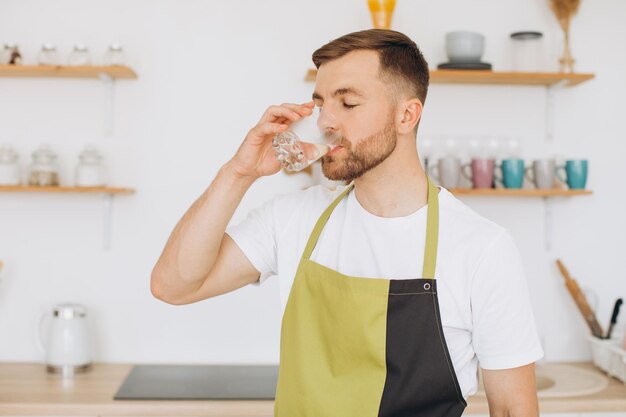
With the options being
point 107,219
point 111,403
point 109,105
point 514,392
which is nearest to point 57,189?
point 107,219

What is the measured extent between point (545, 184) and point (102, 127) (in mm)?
1565

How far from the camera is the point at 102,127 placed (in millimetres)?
2562

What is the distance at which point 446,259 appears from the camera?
1.39 meters

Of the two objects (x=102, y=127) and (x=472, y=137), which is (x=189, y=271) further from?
(x=472, y=137)

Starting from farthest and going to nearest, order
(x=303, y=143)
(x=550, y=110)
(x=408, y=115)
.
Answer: (x=550, y=110)
(x=408, y=115)
(x=303, y=143)

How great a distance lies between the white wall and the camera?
2.55 metres

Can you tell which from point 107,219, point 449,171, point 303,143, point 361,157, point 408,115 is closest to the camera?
point 303,143

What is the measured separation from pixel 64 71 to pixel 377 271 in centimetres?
146

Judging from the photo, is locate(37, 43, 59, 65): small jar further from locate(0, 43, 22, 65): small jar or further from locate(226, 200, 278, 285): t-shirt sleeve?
locate(226, 200, 278, 285): t-shirt sleeve

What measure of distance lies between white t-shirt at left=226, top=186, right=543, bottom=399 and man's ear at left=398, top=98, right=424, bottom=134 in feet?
0.49

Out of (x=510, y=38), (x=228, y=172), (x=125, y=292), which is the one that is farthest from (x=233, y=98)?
(x=228, y=172)

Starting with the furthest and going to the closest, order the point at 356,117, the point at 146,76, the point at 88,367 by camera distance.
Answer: the point at 146,76, the point at 88,367, the point at 356,117

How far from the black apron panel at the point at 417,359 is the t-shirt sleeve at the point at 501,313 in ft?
0.24

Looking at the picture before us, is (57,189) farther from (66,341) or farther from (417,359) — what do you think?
(417,359)
